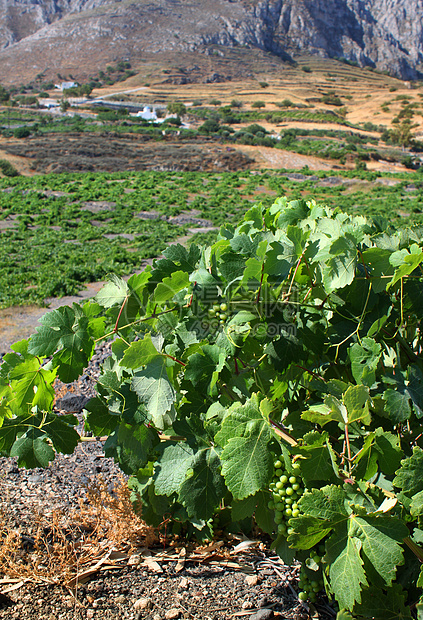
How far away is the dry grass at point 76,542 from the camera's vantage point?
1.81 m

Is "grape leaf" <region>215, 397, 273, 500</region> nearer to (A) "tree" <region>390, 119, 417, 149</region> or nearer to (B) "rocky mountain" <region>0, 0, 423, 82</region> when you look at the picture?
(A) "tree" <region>390, 119, 417, 149</region>

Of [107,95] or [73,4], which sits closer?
[107,95]

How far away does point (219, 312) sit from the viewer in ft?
4.82

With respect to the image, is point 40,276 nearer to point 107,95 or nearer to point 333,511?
point 333,511

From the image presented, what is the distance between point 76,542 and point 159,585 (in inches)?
19.3

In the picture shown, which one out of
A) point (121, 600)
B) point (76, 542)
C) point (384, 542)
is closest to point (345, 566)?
point (384, 542)

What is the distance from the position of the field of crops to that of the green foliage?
619mm

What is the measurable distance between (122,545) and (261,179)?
32129 millimetres

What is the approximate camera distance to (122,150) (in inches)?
1732

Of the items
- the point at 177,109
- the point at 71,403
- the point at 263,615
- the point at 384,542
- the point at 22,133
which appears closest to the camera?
the point at 384,542

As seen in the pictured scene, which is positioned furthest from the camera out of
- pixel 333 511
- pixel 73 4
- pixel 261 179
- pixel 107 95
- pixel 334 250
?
pixel 73 4

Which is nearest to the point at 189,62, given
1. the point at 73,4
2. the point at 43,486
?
the point at 73,4

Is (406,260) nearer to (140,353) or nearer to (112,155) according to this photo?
(140,353)

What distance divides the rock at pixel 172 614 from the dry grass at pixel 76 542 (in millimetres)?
352
